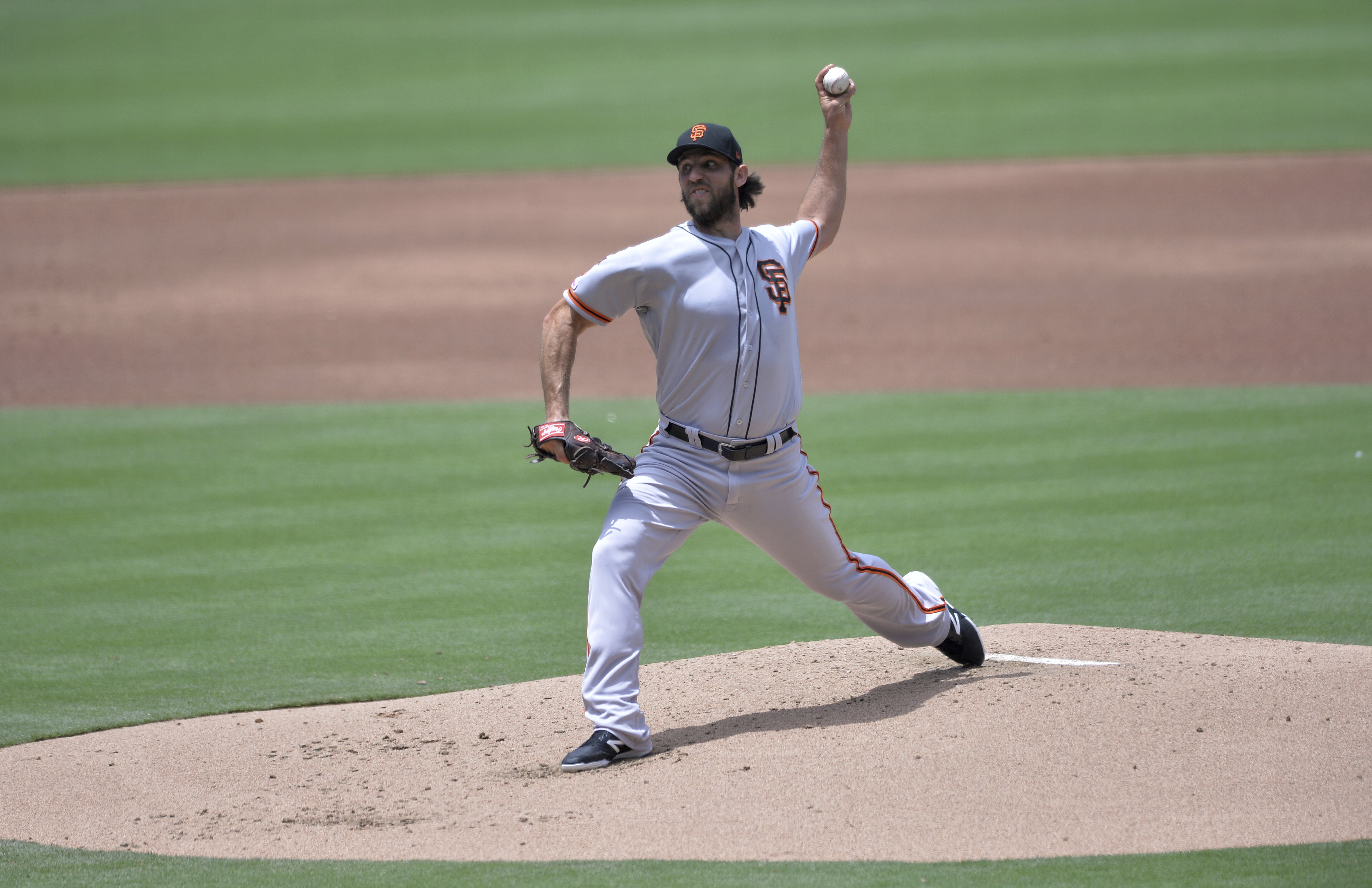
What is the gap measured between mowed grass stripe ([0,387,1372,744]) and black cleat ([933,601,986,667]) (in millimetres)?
905

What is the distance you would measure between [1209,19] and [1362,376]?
21639 millimetres

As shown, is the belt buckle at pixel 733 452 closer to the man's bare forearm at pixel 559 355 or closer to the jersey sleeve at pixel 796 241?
the man's bare forearm at pixel 559 355

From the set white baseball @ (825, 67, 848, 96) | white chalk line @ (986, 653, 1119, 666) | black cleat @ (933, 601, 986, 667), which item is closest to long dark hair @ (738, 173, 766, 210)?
white baseball @ (825, 67, 848, 96)

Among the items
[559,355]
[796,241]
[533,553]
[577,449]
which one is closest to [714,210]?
[796,241]

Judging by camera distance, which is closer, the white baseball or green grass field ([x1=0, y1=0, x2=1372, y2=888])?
green grass field ([x1=0, y1=0, x2=1372, y2=888])

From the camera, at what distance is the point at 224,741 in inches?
191

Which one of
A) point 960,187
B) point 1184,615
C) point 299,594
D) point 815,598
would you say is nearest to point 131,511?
point 299,594

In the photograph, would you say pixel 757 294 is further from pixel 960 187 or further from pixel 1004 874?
pixel 960 187

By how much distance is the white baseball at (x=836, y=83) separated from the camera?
16.4 ft

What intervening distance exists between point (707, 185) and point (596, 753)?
5.94 feet

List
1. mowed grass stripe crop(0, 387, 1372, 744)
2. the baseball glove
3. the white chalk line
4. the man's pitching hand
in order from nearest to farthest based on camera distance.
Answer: the baseball glove
the white chalk line
the man's pitching hand
mowed grass stripe crop(0, 387, 1372, 744)

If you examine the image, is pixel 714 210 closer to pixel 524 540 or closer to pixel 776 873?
pixel 776 873

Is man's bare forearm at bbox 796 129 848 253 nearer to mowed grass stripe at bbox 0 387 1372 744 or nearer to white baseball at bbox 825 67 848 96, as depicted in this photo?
white baseball at bbox 825 67 848 96

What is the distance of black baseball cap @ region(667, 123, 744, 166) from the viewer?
4445 millimetres
